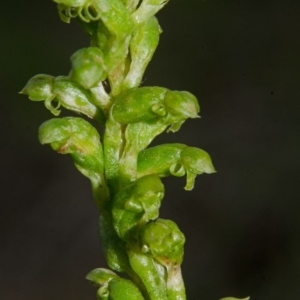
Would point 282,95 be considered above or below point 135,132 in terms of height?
below

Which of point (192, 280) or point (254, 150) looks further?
point (254, 150)

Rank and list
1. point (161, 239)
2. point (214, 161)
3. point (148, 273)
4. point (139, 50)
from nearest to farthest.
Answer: point (161, 239) < point (148, 273) < point (139, 50) < point (214, 161)

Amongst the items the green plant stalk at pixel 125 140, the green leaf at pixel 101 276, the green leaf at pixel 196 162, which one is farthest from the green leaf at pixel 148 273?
the green leaf at pixel 196 162

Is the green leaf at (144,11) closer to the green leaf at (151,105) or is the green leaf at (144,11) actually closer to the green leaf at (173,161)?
the green leaf at (151,105)

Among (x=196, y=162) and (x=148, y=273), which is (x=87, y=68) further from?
(x=148, y=273)

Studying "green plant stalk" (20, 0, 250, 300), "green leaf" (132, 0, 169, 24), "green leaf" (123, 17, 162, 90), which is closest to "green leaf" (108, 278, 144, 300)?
"green plant stalk" (20, 0, 250, 300)

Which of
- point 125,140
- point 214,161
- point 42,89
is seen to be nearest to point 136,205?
point 125,140

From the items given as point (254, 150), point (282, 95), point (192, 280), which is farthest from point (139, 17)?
point (282, 95)

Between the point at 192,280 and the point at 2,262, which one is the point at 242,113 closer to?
the point at 192,280
